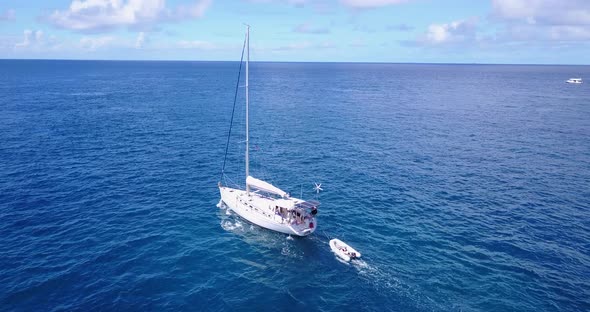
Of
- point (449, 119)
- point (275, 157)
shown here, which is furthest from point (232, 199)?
point (449, 119)

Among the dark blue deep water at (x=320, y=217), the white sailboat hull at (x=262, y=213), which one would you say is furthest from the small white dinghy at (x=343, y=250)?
the white sailboat hull at (x=262, y=213)

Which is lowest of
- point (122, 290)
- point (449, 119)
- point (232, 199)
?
point (122, 290)

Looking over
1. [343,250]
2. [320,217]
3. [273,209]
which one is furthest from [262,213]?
[343,250]

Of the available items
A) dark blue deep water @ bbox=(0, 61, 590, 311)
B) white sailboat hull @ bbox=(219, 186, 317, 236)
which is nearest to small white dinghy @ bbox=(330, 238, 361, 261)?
dark blue deep water @ bbox=(0, 61, 590, 311)

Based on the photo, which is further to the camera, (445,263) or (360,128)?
(360,128)

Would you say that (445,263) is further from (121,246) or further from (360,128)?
(360,128)

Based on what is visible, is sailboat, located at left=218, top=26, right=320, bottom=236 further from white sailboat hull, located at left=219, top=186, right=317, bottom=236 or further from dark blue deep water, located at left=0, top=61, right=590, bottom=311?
dark blue deep water, located at left=0, top=61, right=590, bottom=311

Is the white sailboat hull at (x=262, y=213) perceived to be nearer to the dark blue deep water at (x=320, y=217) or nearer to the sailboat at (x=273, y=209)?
the sailboat at (x=273, y=209)
